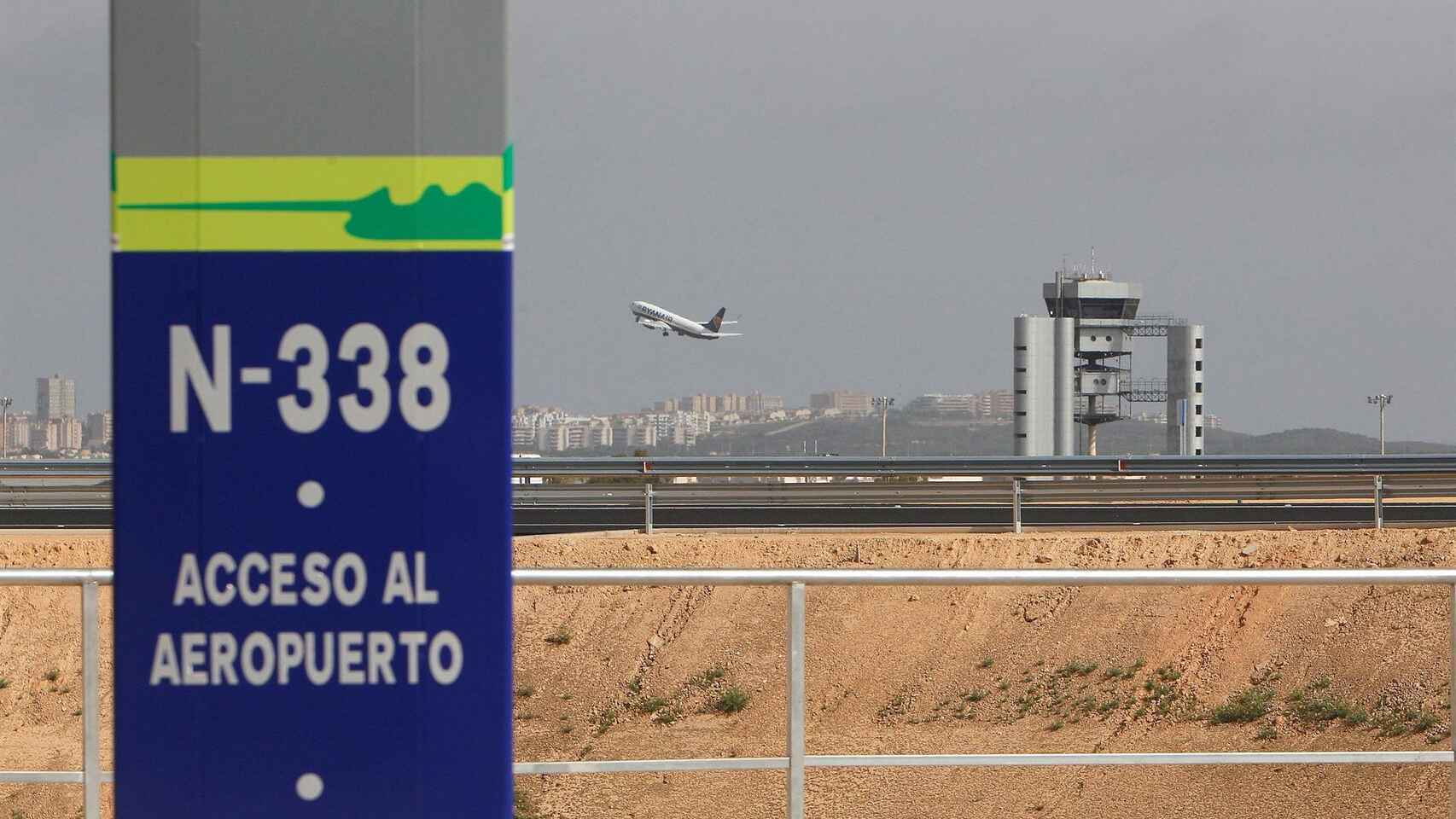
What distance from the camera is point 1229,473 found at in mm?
24766

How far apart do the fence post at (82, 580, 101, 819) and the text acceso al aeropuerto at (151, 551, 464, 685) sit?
1.93 m

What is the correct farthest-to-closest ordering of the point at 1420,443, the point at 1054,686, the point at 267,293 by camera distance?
the point at 1420,443, the point at 1054,686, the point at 267,293

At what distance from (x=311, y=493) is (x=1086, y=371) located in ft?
244

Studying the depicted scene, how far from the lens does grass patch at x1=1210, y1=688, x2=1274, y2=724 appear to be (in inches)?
606

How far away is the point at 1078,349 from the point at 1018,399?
1043 centimetres

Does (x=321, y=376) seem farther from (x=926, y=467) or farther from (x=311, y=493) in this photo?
(x=926, y=467)

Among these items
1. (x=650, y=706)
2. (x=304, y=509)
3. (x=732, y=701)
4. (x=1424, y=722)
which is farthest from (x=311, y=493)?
(x=1424, y=722)

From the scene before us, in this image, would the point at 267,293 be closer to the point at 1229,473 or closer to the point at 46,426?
the point at 1229,473

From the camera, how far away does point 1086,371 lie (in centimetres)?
7488

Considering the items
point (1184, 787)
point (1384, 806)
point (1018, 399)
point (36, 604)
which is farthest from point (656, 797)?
point (1018, 399)

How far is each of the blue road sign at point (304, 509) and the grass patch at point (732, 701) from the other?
12.1 meters

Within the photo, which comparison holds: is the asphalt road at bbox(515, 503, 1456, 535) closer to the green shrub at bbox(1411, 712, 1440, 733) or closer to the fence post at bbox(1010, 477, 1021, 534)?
the fence post at bbox(1010, 477, 1021, 534)

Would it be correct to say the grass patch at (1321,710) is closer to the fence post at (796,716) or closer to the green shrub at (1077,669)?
the green shrub at (1077,669)

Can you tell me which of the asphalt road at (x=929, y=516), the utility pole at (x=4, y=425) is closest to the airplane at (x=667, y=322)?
the utility pole at (x=4, y=425)
